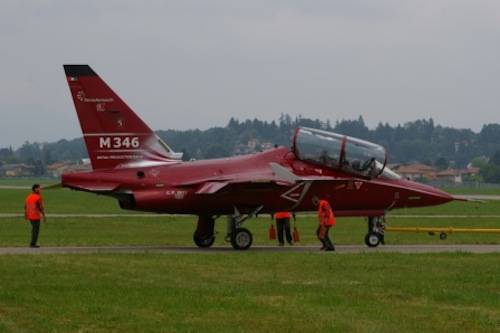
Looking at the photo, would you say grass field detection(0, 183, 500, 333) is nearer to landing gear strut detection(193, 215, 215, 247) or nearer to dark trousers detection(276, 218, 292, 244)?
landing gear strut detection(193, 215, 215, 247)

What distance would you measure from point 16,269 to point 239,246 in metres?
8.04

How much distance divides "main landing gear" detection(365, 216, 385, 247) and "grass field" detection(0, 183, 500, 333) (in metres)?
4.11

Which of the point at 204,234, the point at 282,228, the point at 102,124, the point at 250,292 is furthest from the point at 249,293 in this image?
→ the point at 282,228

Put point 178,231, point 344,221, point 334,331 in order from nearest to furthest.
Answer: point 334,331
point 178,231
point 344,221

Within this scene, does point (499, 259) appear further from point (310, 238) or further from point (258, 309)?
point (310, 238)

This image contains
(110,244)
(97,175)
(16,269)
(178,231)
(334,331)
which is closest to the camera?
(334,331)

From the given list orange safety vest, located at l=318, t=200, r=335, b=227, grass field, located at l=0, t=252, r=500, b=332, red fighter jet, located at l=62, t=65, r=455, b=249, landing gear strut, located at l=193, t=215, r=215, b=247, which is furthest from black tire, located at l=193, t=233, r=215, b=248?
grass field, located at l=0, t=252, r=500, b=332

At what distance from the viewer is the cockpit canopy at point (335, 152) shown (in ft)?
92.7

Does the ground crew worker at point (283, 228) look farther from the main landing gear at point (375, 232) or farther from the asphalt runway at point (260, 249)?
the main landing gear at point (375, 232)

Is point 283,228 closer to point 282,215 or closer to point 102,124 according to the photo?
point 282,215

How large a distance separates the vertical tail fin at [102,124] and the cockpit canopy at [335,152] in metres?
3.66

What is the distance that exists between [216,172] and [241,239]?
5.72 ft

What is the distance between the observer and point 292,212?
29.2 m

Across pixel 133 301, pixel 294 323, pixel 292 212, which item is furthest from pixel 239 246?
pixel 294 323
